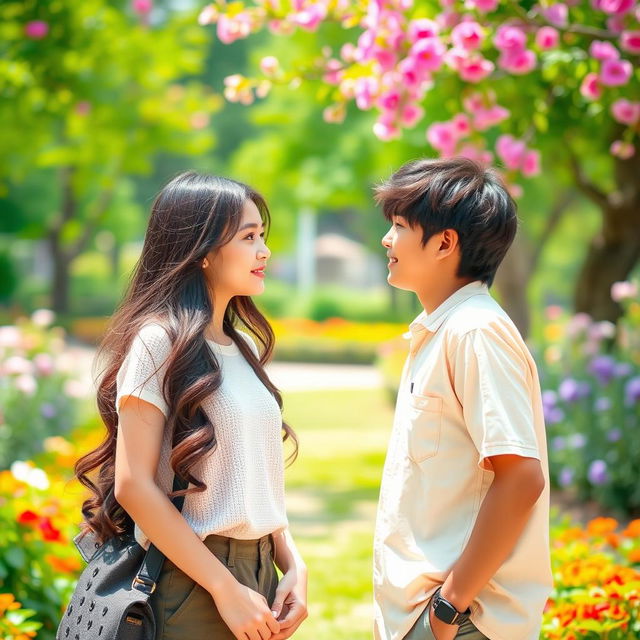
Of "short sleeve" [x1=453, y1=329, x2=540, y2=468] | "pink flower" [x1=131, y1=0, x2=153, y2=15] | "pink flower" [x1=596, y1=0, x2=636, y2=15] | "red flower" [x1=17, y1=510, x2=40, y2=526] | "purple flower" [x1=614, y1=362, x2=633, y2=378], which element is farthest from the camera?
"pink flower" [x1=131, y1=0, x2=153, y2=15]

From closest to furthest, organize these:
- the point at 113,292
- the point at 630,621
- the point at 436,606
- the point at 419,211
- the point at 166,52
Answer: the point at 436,606, the point at 419,211, the point at 630,621, the point at 166,52, the point at 113,292

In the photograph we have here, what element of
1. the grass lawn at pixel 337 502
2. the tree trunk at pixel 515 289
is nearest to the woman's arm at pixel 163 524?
the grass lawn at pixel 337 502

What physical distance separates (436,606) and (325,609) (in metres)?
2.80

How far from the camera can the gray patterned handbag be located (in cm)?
201

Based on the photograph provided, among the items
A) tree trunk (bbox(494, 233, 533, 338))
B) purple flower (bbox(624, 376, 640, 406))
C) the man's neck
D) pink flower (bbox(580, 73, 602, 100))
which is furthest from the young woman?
tree trunk (bbox(494, 233, 533, 338))

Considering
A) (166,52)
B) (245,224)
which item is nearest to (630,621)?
(245,224)

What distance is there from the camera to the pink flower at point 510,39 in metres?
4.27

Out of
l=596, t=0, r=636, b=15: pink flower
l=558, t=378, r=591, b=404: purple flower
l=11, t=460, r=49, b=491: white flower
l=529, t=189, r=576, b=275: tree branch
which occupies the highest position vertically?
l=596, t=0, r=636, b=15: pink flower

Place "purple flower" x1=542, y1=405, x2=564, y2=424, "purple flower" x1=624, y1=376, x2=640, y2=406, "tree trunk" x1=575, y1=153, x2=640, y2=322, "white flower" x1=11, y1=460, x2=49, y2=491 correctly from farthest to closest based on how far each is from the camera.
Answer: "tree trunk" x1=575, y1=153, x2=640, y2=322 → "purple flower" x1=542, y1=405, x2=564, y2=424 → "purple flower" x1=624, y1=376, x2=640, y2=406 → "white flower" x1=11, y1=460, x2=49, y2=491

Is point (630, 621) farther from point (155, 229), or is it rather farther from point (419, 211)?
point (155, 229)

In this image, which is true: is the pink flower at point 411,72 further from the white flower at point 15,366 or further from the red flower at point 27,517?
the white flower at point 15,366

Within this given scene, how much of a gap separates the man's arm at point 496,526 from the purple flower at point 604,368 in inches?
180

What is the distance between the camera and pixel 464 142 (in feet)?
16.8

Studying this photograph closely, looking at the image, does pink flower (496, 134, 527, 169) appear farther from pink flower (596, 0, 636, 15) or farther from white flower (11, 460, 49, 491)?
white flower (11, 460, 49, 491)
